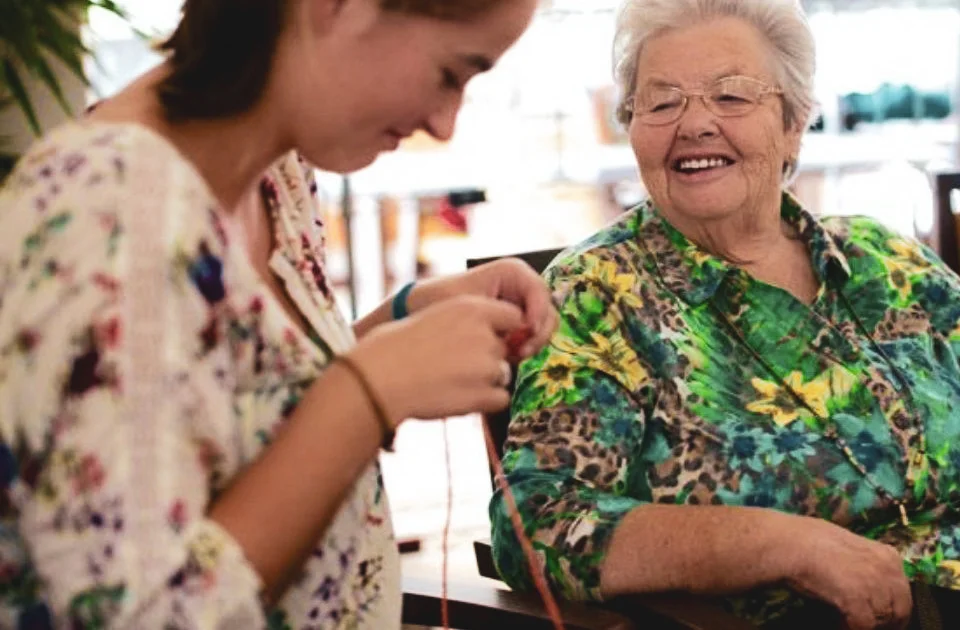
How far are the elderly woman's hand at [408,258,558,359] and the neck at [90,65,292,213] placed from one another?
31 cm

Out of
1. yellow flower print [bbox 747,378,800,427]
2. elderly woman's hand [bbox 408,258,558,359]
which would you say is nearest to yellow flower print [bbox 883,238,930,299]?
yellow flower print [bbox 747,378,800,427]

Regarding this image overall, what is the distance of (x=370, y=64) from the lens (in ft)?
2.96

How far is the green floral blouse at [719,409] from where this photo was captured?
160 cm

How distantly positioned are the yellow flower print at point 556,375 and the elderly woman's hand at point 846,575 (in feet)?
1.08

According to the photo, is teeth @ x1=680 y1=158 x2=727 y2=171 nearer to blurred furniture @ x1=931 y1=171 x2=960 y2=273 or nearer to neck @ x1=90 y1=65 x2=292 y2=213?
blurred furniture @ x1=931 y1=171 x2=960 y2=273

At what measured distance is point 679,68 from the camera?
1835 millimetres

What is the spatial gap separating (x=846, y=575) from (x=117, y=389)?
0.98m

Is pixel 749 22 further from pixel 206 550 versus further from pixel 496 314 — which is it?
pixel 206 550

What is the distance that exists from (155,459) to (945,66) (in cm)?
597

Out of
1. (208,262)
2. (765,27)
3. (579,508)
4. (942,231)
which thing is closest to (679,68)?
(765,27)

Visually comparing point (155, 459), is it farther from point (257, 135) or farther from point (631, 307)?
point (631, 307)

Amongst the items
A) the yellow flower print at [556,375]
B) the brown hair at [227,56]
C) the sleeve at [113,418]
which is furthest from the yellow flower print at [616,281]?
the sleeve at [113,418]

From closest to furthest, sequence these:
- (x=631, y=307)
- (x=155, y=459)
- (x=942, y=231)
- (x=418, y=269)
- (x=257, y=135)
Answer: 1. (x=155, y=459)
2. (x=257, y=135)
3. (x=631, y=307)
4. (x=942, y=231)
5. (x=418, y=269)

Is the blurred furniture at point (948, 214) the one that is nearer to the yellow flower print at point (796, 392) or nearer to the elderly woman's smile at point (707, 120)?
the elderly woman's smile at point (707, 120)
